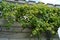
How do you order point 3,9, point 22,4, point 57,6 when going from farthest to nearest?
point 57,6
point 22,4
point 3,9

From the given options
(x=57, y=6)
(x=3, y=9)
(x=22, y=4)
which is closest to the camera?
(x=3, y=9)

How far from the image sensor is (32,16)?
22.5ft

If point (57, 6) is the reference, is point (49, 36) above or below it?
below

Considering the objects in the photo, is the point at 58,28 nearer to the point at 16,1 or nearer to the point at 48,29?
the point at 48,29

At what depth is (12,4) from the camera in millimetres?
6840

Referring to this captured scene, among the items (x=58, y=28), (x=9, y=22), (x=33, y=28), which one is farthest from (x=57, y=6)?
(x=9, y=22)

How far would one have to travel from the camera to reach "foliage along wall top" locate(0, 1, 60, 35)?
678 centimetres

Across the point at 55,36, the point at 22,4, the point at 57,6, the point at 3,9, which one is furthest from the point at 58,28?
the point at 3,9

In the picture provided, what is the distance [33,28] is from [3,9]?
1.22 meters

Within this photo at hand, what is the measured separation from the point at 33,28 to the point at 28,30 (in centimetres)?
22

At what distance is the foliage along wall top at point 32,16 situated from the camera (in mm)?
6781

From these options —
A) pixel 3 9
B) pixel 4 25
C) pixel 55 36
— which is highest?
pixel 3 9

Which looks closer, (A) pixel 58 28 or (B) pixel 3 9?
(B) pixel 3 9

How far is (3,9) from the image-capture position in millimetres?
6730
